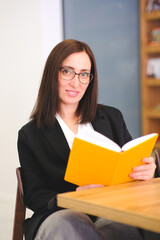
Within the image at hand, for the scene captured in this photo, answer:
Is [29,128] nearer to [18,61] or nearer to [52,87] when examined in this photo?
[52,87]

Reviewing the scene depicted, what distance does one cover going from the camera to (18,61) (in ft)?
9.65

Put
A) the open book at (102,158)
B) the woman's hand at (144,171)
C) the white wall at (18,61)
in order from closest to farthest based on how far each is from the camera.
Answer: the open book at (102,158), the woman's hand at (144,171), the white wall at (18,61)

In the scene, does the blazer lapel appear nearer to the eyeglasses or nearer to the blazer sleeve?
the blazer sleeve

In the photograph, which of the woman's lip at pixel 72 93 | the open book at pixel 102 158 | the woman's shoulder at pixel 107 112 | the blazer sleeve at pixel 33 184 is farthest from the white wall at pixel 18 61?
the open book at pixel 102 158

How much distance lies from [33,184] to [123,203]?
0.59 meters

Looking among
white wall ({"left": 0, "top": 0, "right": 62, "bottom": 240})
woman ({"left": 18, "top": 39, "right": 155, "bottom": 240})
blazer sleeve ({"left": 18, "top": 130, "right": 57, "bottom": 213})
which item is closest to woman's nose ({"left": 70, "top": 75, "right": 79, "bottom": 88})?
woman ({"left": 18, "top": 39, "right": 155, "bottom": 240})

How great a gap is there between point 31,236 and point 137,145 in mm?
518

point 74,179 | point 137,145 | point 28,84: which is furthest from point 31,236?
point 28,84

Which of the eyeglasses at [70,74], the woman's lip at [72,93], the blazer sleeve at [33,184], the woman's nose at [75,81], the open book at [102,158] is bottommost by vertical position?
the blazer sleeve at [33,184]

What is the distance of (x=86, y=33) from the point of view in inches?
125

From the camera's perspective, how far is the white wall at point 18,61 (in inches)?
109

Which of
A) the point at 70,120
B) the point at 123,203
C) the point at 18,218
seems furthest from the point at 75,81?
the point at 123,203

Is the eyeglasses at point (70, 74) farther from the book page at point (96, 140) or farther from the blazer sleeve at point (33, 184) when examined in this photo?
the book page at point (96, 140)

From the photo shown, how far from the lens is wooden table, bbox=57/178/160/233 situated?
86 cm
